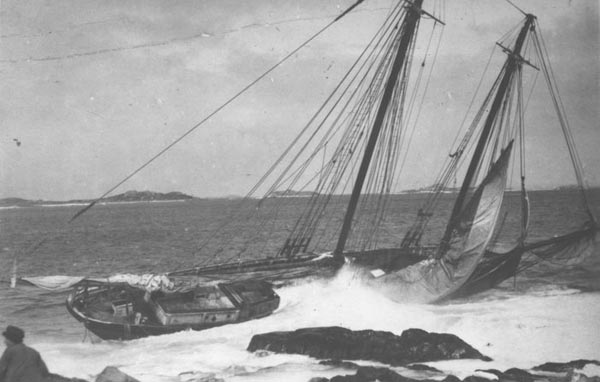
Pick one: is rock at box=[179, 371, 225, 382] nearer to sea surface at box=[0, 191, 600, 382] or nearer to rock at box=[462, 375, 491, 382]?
sea surface at box=[0, 191, 600, 382]

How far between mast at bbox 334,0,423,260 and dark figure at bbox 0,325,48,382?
8200 mm

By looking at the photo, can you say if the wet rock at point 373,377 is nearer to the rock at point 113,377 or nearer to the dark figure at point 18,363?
the rock at point 113,377

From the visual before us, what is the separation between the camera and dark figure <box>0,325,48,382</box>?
666 centimetres

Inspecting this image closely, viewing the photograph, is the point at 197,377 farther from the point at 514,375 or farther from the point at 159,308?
the point at 514,375

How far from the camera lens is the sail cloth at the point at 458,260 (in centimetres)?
1355

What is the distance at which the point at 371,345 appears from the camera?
1035 centimetres

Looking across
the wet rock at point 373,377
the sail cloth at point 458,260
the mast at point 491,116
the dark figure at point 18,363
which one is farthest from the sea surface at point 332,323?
the dark figure at point 18,363

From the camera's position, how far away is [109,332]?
12.6 metres

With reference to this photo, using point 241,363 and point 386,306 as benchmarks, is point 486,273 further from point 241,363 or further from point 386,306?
point 241,363

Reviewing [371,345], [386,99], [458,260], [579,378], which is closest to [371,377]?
[371,345]

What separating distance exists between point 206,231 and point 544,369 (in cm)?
5677

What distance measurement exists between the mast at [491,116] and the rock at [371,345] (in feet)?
13.6

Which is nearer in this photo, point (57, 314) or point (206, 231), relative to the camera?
point (57, 314)

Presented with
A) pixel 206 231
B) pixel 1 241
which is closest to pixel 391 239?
pixel 206 231
